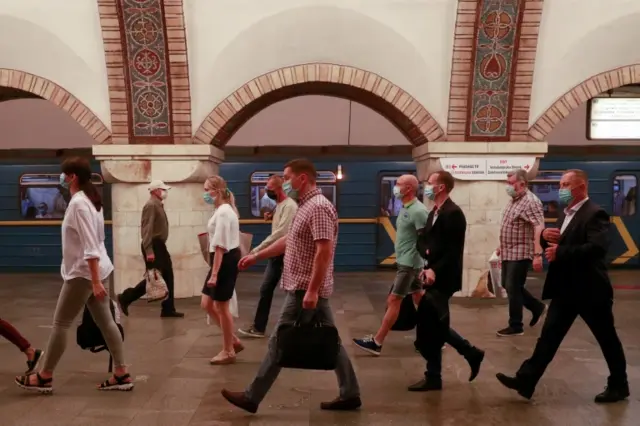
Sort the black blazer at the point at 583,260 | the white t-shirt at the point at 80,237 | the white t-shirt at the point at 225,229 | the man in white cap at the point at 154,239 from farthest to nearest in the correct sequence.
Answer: the man in white cap at the point at 154,239
the white t-shirt at the point at 225,229
the white t-shirt at the point at 80,237
the black blazer at the point at 583,260

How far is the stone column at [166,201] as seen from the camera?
757 cm

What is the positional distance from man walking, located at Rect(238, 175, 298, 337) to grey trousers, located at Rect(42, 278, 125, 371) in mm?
1552

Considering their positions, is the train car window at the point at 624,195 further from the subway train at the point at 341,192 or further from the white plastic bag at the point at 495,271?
the white plastic bag at the point at 495,271

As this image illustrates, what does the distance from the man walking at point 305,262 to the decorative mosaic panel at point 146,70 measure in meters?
4.64

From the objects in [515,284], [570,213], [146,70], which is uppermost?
[146,70]

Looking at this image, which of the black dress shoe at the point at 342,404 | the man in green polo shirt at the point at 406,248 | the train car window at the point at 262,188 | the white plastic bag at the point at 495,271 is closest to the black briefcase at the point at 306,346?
the black dress shoe at the point at 342,404

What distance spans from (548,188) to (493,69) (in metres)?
3.83

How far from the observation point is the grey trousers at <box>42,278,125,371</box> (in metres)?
3.86

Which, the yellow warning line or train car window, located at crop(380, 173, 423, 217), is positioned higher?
A: train car window, located at crop(380, 173, 423, 217)

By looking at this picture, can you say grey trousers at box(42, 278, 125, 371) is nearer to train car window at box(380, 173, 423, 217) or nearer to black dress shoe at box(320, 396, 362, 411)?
black dress shoe at box(320, 396, 362, 411)

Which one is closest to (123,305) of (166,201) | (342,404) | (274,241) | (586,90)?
(166,201)

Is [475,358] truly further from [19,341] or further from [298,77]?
[298,77]

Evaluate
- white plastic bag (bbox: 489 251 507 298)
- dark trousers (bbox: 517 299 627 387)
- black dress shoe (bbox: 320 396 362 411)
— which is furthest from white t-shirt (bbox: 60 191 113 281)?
white plastic bag (bbox: 489 251 507 298)

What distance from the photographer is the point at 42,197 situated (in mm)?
10391
